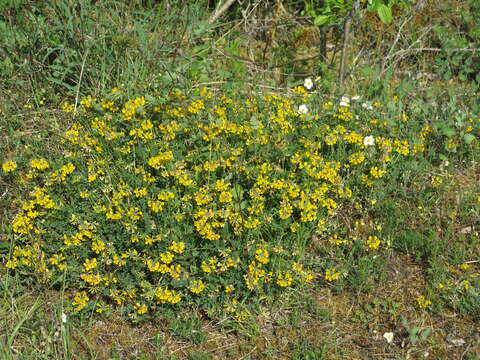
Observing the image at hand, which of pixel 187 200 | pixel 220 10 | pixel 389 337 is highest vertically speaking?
pixel 220 10

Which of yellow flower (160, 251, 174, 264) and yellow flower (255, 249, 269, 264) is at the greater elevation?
yellow flower (255, 249, 269, 264)

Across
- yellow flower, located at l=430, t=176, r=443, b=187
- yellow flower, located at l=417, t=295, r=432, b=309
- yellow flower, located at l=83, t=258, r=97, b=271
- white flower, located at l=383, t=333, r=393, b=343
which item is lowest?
white flower, located at l=383, t=333, r=393, b=343

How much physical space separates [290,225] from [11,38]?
2.74 m

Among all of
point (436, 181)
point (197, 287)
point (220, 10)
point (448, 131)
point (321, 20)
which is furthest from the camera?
point (220, 10)

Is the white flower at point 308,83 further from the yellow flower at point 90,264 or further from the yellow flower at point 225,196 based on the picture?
the yellow flower at point 90,264

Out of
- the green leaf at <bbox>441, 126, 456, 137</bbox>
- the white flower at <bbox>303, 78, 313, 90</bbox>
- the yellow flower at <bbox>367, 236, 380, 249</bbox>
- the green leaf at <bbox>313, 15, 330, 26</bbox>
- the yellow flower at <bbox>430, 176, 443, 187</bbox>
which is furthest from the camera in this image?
the white flower at <bbox>303, 78, 313, 90</bbox>

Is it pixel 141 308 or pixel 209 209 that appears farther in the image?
pixel 209 209

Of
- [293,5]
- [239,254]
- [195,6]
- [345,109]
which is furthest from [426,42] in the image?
[239,254]

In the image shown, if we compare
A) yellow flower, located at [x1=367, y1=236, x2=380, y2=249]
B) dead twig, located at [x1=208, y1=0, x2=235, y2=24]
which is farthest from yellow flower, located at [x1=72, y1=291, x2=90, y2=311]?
dead twig, located at [x1=208, y1=0, x2=235, y2=24]

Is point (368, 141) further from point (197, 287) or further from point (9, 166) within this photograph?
point (9, 166)

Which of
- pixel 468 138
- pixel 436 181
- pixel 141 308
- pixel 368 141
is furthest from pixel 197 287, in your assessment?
pixel 468 138

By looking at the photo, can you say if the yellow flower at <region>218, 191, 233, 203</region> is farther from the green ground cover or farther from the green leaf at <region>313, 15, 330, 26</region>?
the green leaf at <region>313, 15, 330, 26</region>

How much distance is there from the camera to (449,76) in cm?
520

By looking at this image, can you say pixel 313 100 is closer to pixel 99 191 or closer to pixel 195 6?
pixel 195 6
